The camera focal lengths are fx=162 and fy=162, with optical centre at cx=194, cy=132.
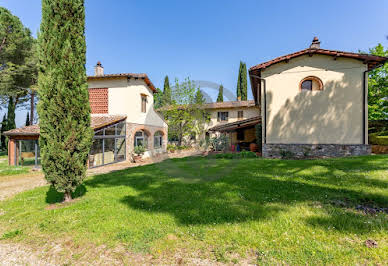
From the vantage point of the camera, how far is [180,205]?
4539 millimetres

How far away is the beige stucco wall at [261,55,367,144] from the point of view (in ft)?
36.5

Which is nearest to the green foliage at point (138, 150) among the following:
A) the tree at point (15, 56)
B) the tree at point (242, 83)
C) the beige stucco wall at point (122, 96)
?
the beige stucco wall at point (122, 96)

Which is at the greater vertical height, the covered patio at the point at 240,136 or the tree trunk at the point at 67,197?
the covered patio at the point at 240,136

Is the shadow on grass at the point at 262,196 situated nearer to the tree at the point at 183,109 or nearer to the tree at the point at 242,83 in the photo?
the tree at the point at 183,109

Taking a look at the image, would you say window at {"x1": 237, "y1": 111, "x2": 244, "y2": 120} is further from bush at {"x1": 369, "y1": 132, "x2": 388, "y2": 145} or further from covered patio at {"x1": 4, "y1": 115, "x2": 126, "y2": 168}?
covered patio at {"x1": 4, "y1": 115, "x2": 126, "y2": 168}

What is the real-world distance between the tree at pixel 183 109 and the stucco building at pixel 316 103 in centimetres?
1243

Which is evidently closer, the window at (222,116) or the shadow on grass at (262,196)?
the shadow on grass at (262,196)

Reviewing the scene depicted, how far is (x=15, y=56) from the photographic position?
19.2 m

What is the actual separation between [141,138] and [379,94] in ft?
92.8

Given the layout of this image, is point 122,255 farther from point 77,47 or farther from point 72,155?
point 77,47

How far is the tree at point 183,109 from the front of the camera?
922 inches

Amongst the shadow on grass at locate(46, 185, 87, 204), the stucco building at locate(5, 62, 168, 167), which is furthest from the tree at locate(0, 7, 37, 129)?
the shadow on grass at locate(46, 185, 87, 204)

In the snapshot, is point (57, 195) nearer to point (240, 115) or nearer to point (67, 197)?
point (67, 197)

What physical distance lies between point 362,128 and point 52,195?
57.7ft
